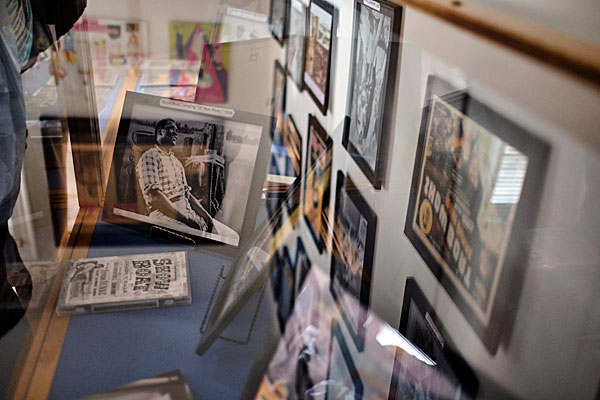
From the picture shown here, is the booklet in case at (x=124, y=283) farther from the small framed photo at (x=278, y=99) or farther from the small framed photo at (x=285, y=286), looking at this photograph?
the small framed photo at (x=278, y=99)

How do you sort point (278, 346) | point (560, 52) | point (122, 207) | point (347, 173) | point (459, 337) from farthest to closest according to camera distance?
point (122, 207)
point (347, 173)
point (278, 346)
point (459, 337)
point (560, 52)

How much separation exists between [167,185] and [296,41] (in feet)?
1.47

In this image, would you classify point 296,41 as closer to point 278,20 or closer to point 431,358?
point 278,20

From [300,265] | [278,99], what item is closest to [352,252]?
[300,265]

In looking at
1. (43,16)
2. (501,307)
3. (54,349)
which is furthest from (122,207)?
(501,307)

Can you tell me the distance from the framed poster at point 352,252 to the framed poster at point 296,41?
16.6 inches

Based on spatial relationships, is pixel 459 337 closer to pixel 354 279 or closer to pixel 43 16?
pixel 354 279

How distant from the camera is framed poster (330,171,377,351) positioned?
63cm

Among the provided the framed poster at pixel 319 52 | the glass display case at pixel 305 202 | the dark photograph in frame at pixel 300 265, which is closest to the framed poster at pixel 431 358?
the glass display case at pixel 305 202

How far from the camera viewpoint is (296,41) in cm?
108

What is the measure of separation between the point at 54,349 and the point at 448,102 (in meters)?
0.63

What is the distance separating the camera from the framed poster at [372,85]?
717 mm

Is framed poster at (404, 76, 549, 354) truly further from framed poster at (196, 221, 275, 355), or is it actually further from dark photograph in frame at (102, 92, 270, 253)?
dark photograph in frame at (102, 92, 270, 253)

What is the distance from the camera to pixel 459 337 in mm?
508
